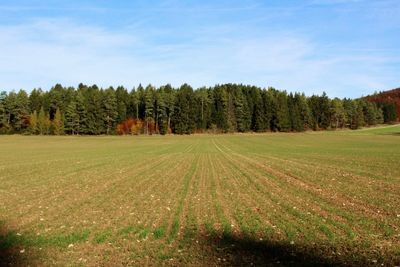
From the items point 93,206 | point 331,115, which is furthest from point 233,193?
point 331,115

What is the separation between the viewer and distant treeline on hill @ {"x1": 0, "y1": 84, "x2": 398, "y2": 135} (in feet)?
409

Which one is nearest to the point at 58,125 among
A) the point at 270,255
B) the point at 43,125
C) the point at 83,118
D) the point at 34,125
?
the point at 43,125

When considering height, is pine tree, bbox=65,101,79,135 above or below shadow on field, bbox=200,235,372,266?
above

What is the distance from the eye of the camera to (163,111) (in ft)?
439

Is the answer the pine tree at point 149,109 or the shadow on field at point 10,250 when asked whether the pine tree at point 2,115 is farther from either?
the shadow on field at point 10,250

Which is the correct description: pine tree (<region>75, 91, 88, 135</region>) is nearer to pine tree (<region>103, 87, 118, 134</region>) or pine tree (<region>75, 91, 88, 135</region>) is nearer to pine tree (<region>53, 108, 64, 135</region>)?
pine tree (<region>103, 87, 118, 134</region>)

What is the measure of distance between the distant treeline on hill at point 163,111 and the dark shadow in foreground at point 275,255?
4707 inches

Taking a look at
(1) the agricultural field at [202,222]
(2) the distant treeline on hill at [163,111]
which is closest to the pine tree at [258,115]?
(2) the distant treeline on hill at [163,111]

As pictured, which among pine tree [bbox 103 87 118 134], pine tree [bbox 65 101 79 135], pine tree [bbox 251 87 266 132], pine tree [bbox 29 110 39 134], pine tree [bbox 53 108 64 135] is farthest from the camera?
pine tree [bbox 251 87 266 132]

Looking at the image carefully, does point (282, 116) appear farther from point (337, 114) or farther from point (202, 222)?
point (202, 222)

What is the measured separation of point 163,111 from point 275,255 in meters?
126

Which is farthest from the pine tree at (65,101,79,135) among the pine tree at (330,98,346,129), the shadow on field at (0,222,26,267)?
the shadow on field at (0,222,26,267)

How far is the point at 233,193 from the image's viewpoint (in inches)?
680

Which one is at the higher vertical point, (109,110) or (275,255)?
(109,110)
